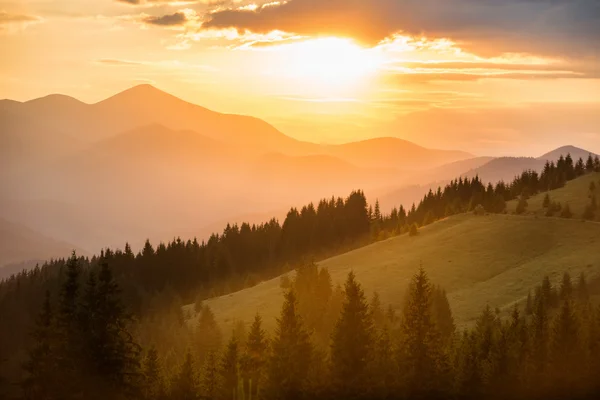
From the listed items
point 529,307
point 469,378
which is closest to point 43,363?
point 469,378

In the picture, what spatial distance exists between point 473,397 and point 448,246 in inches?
Answer: 3227

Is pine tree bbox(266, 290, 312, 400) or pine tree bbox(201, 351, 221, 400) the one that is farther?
pine tree bbox(201, 351, 221, 400)

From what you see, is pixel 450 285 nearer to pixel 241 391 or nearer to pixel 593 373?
pixel 593 373

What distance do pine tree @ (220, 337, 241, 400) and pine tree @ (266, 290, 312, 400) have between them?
439 cm

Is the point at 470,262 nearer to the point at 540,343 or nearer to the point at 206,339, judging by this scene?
the point at 206,339

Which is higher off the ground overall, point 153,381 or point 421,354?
point 421,354

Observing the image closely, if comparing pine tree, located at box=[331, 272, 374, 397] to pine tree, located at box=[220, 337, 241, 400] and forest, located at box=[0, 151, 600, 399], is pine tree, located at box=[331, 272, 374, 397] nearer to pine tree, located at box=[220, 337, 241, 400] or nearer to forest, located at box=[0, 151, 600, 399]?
forest, located at box=[0, 151, 600, 399]

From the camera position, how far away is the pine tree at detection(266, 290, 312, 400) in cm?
4369

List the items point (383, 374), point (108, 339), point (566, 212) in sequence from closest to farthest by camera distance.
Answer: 1. point (108, 339)
2. point (383, 374)
3. point (566, 212)

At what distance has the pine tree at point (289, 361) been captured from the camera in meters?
43.7

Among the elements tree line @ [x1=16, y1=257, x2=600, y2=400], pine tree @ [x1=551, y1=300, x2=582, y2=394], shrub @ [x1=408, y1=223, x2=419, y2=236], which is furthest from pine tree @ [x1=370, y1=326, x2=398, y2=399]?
shrub @ [x1=408, y1=223, x2=419, y2=236]

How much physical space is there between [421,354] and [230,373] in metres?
14.2

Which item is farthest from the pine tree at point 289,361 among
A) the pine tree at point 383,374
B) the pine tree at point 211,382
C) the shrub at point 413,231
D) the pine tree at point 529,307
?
the shrub at point 413,231

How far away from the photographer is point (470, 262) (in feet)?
373
